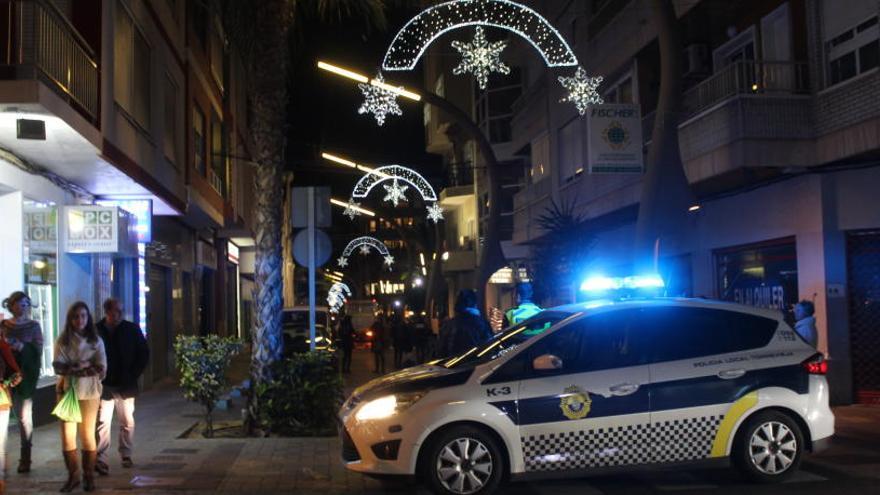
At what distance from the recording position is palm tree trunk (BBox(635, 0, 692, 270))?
1327cm

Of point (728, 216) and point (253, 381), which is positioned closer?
point (253, 381)

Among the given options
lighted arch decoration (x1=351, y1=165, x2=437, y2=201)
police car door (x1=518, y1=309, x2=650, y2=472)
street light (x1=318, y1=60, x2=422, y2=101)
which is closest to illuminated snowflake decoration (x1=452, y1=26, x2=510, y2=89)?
street light (x1=318, y1=60, x2=422, y2=101)

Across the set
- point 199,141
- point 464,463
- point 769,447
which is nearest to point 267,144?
point 464,463

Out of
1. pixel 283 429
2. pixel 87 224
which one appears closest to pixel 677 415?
pixel 283 429

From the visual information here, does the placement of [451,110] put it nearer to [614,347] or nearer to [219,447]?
[219,447]

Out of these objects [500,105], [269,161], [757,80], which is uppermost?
[500,105]

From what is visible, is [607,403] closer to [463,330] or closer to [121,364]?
[463,330]

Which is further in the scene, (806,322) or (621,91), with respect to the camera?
(621,91)

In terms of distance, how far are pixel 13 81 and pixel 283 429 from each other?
5.13 m

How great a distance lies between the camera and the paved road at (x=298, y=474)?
852 cm

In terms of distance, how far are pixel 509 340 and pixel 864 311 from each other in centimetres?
770

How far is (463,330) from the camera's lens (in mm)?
10773

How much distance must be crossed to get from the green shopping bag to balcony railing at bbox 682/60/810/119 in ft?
34.2

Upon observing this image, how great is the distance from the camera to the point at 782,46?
15.0 metres
